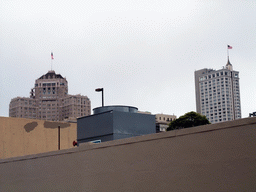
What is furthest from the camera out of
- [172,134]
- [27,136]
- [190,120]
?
[190,120]

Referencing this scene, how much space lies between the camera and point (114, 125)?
18.8m

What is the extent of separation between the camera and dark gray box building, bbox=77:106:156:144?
61.8 ft

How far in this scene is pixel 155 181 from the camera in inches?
425

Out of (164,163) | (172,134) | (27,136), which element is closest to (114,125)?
(164,163)

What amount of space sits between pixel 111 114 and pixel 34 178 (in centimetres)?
475

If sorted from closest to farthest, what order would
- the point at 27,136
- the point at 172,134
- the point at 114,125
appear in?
the point at 172,134 → the point at 114,125 → the point at 27,136

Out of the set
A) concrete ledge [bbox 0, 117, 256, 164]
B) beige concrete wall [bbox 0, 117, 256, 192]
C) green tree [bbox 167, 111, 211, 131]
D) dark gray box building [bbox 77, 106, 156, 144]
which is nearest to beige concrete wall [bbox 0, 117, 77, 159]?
dark gray box building [bbox 77, 106, 156, 144]

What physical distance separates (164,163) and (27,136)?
2092 centimetres

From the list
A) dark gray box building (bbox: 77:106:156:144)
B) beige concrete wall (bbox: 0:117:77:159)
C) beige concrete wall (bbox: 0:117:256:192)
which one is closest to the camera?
beige concrete wall (bbox: 0:117:256:192)

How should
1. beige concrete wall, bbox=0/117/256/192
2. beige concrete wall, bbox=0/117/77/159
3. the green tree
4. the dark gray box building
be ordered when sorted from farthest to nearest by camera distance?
the green tree, beige concrete wall, bbox=0/117/77/159, the dark gray box building, beige concrete wall, bbox=0/117/256/192

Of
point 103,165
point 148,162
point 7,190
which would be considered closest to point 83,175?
point 103,165

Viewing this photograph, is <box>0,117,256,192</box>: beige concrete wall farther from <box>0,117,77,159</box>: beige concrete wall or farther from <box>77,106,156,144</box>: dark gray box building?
<box>0,117,77,159</box>: beige concrete wall

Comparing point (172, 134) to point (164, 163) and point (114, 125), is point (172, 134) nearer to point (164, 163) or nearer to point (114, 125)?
point (164, 163)

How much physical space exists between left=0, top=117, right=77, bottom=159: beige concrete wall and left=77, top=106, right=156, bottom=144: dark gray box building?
32.9ft
